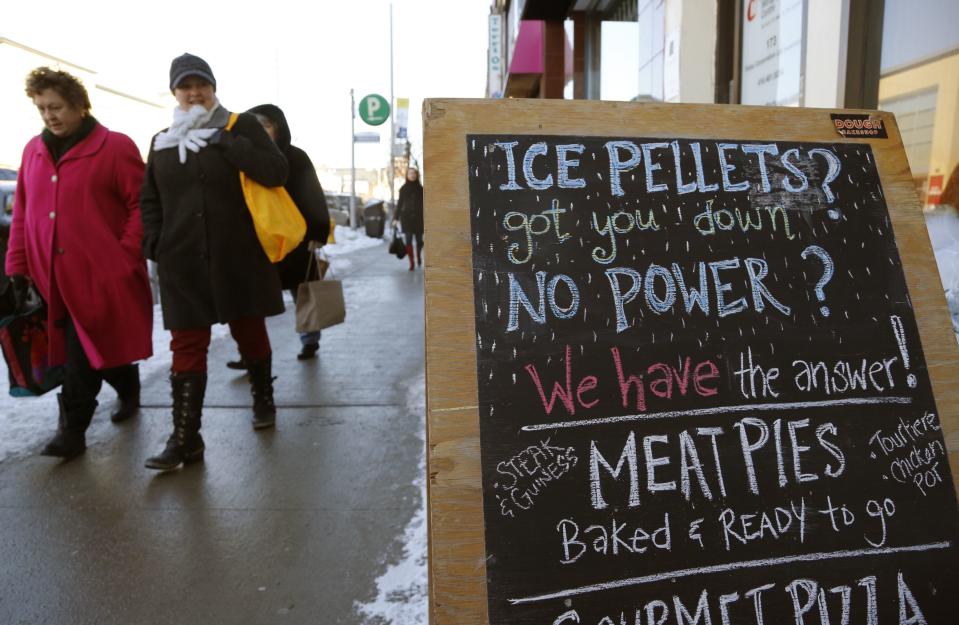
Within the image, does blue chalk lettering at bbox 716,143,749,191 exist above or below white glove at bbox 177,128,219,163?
below

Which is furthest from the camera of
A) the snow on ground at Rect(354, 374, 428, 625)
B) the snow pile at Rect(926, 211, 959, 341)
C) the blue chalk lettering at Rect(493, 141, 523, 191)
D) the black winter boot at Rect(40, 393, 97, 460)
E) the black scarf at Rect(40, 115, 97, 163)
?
the black winter boot at Rect(40, 393, 97, 460)

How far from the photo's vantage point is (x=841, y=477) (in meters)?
1.74

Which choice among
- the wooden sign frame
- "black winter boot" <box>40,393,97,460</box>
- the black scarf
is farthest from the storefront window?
"black winter boot" <box>40,393,97,460</box>

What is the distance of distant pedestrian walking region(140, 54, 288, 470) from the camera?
3.44 meters

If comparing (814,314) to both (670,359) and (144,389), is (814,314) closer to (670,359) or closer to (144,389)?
(670,359)

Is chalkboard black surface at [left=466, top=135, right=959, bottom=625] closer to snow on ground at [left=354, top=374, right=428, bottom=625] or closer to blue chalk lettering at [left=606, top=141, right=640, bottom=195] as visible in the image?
blue chalk lettering at [left=606, top=141, right=640, bottom=195]

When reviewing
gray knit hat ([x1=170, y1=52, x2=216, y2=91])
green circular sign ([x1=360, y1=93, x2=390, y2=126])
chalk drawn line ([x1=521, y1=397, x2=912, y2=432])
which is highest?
green circular sign ([x1=360, y1=93, x2=390, y2=126])

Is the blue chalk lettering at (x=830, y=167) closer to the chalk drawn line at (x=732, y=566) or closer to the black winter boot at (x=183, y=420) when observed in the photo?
the chalk drawn line at (x=732, y=566)

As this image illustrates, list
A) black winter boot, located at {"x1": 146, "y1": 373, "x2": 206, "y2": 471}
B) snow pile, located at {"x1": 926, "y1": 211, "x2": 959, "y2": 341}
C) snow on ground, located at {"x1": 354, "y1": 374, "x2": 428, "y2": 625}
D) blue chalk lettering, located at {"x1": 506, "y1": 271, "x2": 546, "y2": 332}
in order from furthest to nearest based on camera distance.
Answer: black winter boot, located at {"x1": 146, "y1": 373, "x2": 206, "y2": 471}
snow pile, located at {"x1": 926, "y1": 211, "x2": 959, "y2": 341}
snow on ground, located at {"x1": 354, "y1": 374, "x2": 428, "y2": 625}
blue chalk lettering, located at {"x1": 506, "y1": 271, "x2": 546, "y2": 332}

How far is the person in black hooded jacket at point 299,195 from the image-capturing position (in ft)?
14.3

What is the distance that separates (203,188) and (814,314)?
108 inches

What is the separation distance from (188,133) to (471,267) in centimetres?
226

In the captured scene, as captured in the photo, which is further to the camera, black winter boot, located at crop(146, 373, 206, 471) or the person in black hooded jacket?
the person in black hooded jacket

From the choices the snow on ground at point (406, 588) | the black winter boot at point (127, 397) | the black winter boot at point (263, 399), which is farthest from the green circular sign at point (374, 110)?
the snow on ground at point (406, 588)
